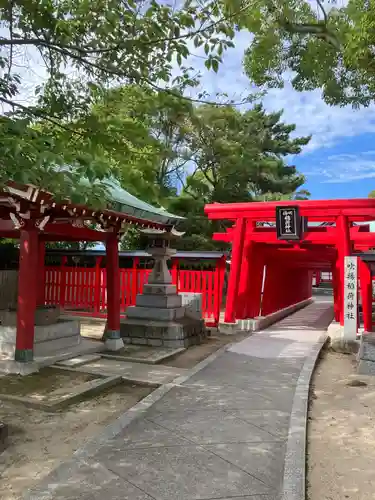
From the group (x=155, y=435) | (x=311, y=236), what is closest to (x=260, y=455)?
(x=155, y=435)

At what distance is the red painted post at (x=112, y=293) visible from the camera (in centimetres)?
892

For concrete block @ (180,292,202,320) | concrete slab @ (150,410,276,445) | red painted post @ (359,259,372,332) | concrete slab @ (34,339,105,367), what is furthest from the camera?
concrete block @ (180,292,202,320)

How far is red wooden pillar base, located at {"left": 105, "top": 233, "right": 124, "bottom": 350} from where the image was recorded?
29.3ft

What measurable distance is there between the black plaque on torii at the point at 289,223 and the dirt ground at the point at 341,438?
4.68 metres

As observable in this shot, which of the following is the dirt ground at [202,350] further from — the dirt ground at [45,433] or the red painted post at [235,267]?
the dirt ground at [45,433]

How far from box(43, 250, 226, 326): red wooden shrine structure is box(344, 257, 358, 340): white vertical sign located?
3671 mm

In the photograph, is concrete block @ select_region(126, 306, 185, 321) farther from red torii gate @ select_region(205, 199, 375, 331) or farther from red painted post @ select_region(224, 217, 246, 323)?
red torii gate @ select_region(205, 199, 375, 331)

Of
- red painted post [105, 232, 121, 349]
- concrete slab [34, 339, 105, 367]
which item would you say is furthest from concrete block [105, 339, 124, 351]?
concrete slab [34, 339, 105, 367]

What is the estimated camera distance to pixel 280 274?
18.1 metres

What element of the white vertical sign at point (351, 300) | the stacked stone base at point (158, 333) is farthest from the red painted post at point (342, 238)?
the stacked stone base at point (158, 333)

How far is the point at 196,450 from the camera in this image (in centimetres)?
399

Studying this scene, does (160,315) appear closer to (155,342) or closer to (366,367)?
(155,342)

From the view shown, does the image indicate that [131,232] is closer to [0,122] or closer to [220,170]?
[220,170]

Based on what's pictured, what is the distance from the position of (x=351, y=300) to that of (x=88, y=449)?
7767mm
